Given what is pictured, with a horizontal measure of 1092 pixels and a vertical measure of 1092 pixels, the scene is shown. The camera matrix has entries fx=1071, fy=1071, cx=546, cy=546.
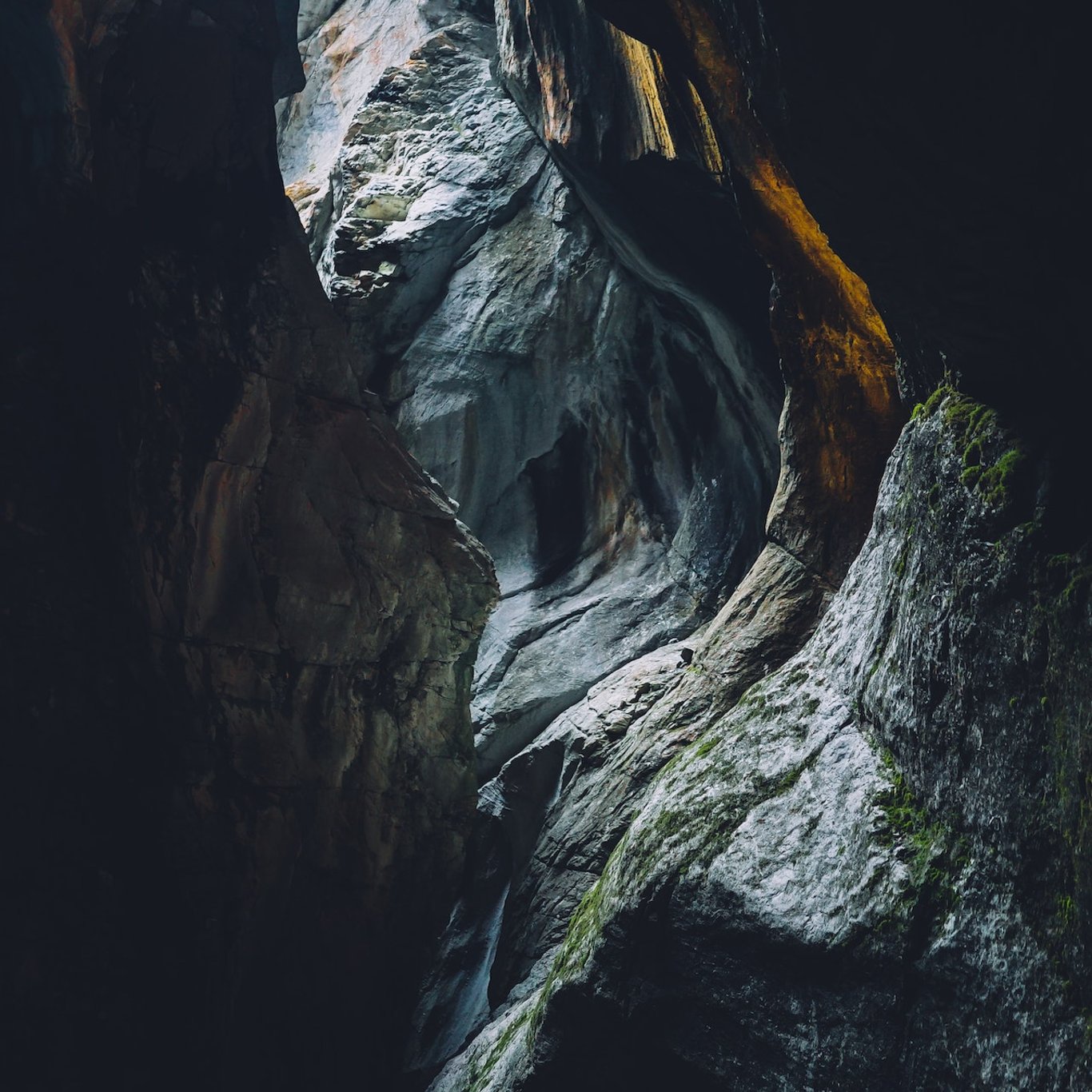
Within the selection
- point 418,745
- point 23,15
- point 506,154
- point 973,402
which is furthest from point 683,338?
point 973,402

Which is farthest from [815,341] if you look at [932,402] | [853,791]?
[853,791]

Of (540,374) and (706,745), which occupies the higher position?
(540,374)

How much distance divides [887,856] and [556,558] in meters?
10.3

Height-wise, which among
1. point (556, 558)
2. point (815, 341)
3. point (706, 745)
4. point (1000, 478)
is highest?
point (815, 341)

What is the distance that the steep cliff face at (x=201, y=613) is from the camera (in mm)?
8477

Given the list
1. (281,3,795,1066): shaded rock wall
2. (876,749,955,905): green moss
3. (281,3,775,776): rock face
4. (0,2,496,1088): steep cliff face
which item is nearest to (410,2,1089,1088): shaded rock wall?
(876,749,955,905): green moss

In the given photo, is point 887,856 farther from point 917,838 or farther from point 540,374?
point 540,374

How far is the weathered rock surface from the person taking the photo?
4328mm

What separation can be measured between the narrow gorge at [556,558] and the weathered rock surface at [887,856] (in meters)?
0.03

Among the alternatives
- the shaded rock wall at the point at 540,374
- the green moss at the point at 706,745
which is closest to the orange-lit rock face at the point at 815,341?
the shaded rock wall at the point at 540,374

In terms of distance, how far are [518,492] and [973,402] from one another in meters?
10.7

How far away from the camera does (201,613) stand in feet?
30.7

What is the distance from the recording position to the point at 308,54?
70.9 ft

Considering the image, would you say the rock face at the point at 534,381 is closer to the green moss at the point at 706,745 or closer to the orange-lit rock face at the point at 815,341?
the orange-lit rock face at the point at 815,341
